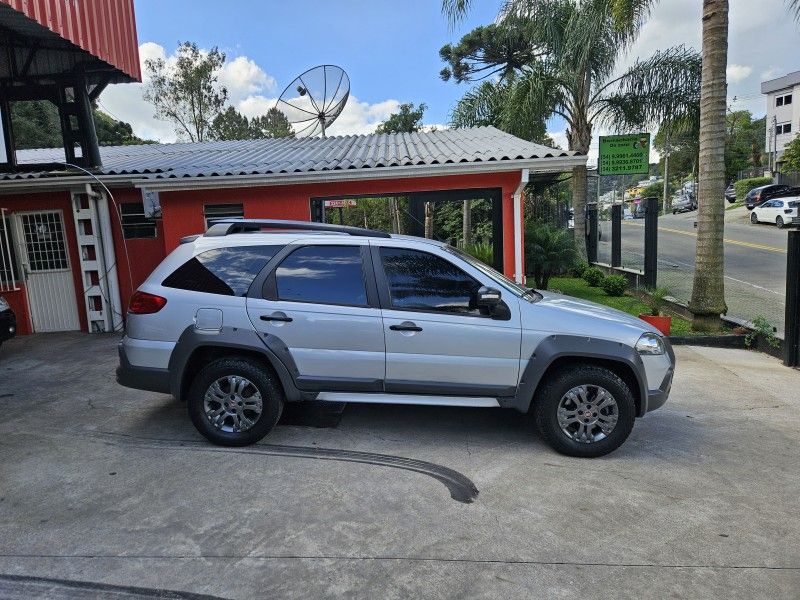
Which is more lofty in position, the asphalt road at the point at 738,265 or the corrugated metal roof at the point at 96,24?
the corrugated metal roof at the point at 96,24

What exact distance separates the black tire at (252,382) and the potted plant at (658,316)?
492cm

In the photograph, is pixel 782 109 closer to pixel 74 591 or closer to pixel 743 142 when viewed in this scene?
pixel 743 142

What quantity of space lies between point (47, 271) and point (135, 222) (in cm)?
176

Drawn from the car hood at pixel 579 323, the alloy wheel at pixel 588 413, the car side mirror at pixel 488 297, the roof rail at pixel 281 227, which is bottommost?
the alloy wheel at pixel 588 413

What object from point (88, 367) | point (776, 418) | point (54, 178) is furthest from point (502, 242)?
point (54, 178)

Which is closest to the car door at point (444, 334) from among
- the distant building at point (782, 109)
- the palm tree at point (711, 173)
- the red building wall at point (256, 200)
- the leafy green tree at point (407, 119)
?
the red building wall at point (256, 200)

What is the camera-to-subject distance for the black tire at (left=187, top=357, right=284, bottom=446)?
14.1 ft

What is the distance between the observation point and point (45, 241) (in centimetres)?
962

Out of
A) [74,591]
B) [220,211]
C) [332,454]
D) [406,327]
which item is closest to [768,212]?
[220,211]

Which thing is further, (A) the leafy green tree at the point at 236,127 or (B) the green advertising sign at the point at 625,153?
(A) the leafy green tree at the point at 236,127

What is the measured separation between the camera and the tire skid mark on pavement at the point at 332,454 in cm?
379

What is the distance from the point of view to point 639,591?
268 centimetres

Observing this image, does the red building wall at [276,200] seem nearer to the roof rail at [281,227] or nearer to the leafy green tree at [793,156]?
the roof rail at [281,227]

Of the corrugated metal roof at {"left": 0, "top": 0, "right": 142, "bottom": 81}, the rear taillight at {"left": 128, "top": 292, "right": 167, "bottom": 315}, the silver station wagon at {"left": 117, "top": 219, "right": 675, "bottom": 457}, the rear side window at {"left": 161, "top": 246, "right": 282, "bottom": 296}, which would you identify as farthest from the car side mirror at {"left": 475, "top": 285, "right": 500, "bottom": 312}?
the corrugated metal roof at {"left": 0, "top": 0, "right": 142, "bottom": 81}
